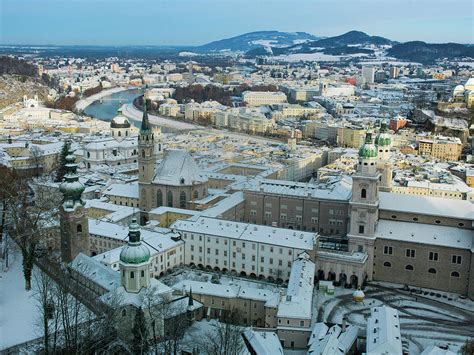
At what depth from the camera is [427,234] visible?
1464 inches

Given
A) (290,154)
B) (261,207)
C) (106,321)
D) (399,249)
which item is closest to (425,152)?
(290,154)

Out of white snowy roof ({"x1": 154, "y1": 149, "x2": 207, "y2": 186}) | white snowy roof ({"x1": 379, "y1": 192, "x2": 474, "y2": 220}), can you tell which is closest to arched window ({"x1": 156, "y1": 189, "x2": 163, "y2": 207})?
white snowy roof ({"x1": 154, "y1": 149, "x2": 207, "y2": 186})

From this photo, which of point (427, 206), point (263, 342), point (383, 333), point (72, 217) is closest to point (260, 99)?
point (427, 206)

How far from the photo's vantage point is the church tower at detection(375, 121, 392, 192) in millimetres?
44219

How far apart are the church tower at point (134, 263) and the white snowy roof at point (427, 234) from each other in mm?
18036

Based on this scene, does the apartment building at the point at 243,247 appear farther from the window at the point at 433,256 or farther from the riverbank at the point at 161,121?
the riverbank at the point at 161,121

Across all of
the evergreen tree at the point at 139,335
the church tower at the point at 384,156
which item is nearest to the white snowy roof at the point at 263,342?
the evergreen tree at the point at 139,335

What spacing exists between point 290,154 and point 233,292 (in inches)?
1668

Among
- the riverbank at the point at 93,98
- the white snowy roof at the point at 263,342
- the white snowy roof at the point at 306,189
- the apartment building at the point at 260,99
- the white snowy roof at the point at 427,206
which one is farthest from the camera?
the apartment building at the point at 260,99

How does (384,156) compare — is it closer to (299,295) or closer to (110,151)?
(299,295)

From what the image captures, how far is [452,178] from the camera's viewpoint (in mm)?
59250

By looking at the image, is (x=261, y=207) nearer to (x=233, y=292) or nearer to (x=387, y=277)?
(x=387, y=277)

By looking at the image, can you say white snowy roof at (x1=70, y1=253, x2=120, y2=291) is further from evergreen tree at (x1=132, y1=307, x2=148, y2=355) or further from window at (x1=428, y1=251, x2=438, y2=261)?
window at (x1=428, y1=251, x2=438, y2=261)

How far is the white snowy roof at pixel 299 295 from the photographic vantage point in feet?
94.9
